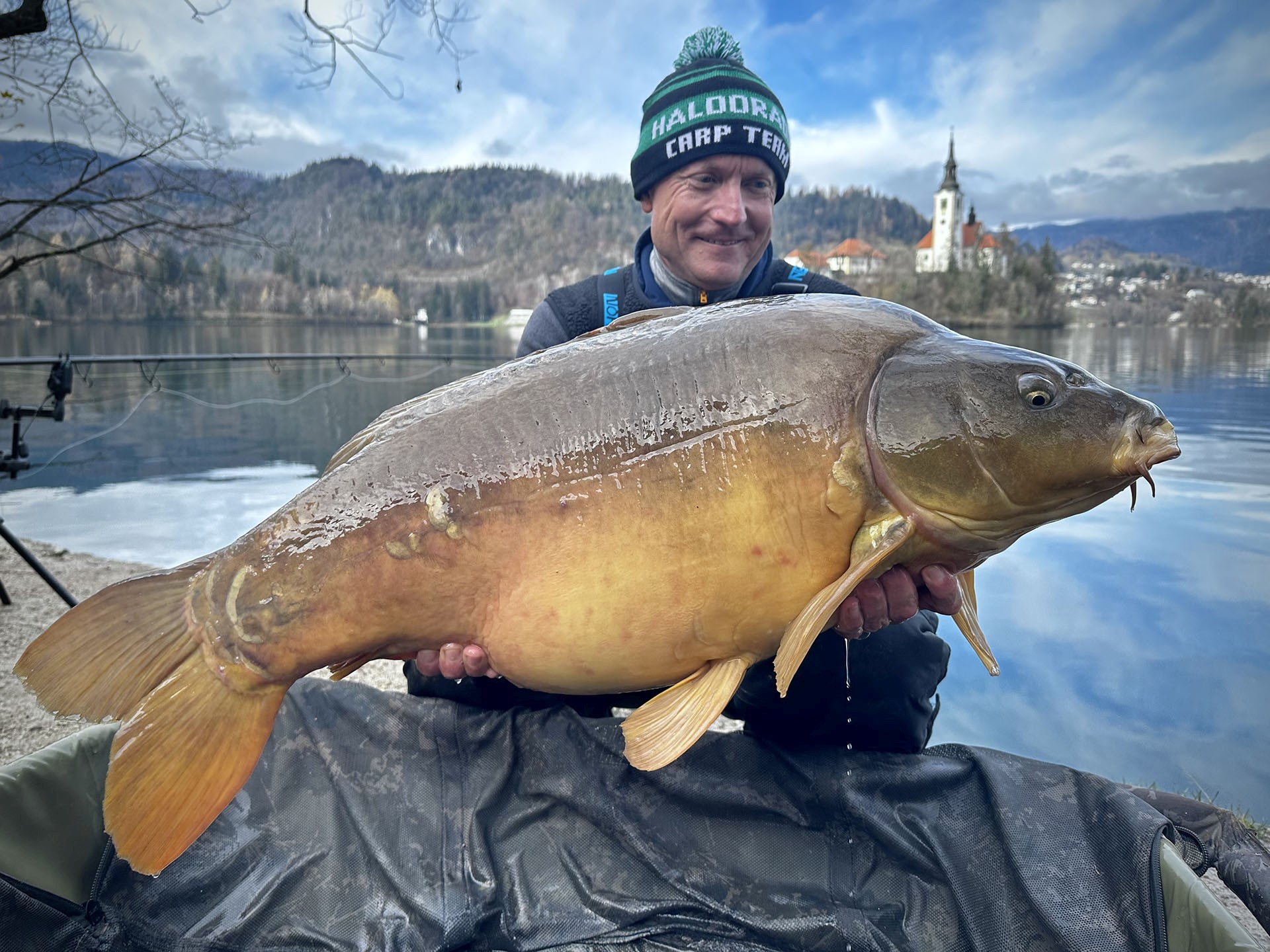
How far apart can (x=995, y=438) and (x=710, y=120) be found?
63.1 inches

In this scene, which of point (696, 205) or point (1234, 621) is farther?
point (1234, 621)

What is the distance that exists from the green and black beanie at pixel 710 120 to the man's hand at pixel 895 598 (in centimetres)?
156

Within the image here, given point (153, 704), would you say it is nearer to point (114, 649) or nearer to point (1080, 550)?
point (114, 649)

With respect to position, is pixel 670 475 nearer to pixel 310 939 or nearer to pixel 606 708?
pixel 606 708

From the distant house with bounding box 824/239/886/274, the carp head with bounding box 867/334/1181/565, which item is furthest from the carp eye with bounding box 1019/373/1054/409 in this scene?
the distant house with bounding box 824/239/886/274

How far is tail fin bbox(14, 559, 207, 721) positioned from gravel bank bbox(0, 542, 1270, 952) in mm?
759

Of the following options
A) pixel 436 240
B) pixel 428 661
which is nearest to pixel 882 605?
pixel 428 661

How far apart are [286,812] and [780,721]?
1.11m

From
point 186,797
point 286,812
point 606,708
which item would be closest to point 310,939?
point 286,812

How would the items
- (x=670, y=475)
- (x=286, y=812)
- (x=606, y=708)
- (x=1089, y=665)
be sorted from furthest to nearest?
(x=1089, y=665)
(x=606, y=708)
(x=286, y=812)
(x=670, y=475)

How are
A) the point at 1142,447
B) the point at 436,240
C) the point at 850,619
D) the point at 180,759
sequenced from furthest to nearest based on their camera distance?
1. the point at 436,240
2. the point at 850,619
3. the point at 180,759
4. the point at 1142,447

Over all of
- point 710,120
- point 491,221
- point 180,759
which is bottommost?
point 180,759

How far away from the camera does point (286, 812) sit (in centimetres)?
160

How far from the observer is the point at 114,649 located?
111cm
